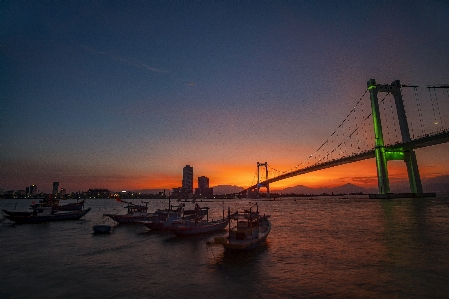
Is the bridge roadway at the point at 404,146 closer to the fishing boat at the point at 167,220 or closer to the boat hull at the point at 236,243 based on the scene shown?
the fishing boat at the point at 167,220

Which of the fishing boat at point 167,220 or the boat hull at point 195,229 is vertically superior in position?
the fishing boat at point 167,220

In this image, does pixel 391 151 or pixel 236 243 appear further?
pixel 391 151

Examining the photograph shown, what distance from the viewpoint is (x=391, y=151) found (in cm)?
7475

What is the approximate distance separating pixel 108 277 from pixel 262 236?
10246mm

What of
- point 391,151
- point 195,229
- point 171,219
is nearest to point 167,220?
point 171,219

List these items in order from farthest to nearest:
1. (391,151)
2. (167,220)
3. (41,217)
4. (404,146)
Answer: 1. (391,151)
2. (404,146)
3. (41,217)
4. (167,220)

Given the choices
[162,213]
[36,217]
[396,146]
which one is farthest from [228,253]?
[396,146]

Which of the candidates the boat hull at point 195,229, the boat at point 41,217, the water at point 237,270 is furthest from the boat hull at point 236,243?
the boat at point 41,217

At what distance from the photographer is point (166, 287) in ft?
34.9

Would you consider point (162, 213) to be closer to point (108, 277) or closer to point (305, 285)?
point (108, 277)

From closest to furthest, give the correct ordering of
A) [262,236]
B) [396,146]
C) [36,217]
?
[262,236], [36,217], [396,146]

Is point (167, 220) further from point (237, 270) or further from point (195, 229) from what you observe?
point (237, 270)

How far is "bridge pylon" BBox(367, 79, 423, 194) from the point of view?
71.6m

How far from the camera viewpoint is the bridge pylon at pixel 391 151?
71.6 meters
